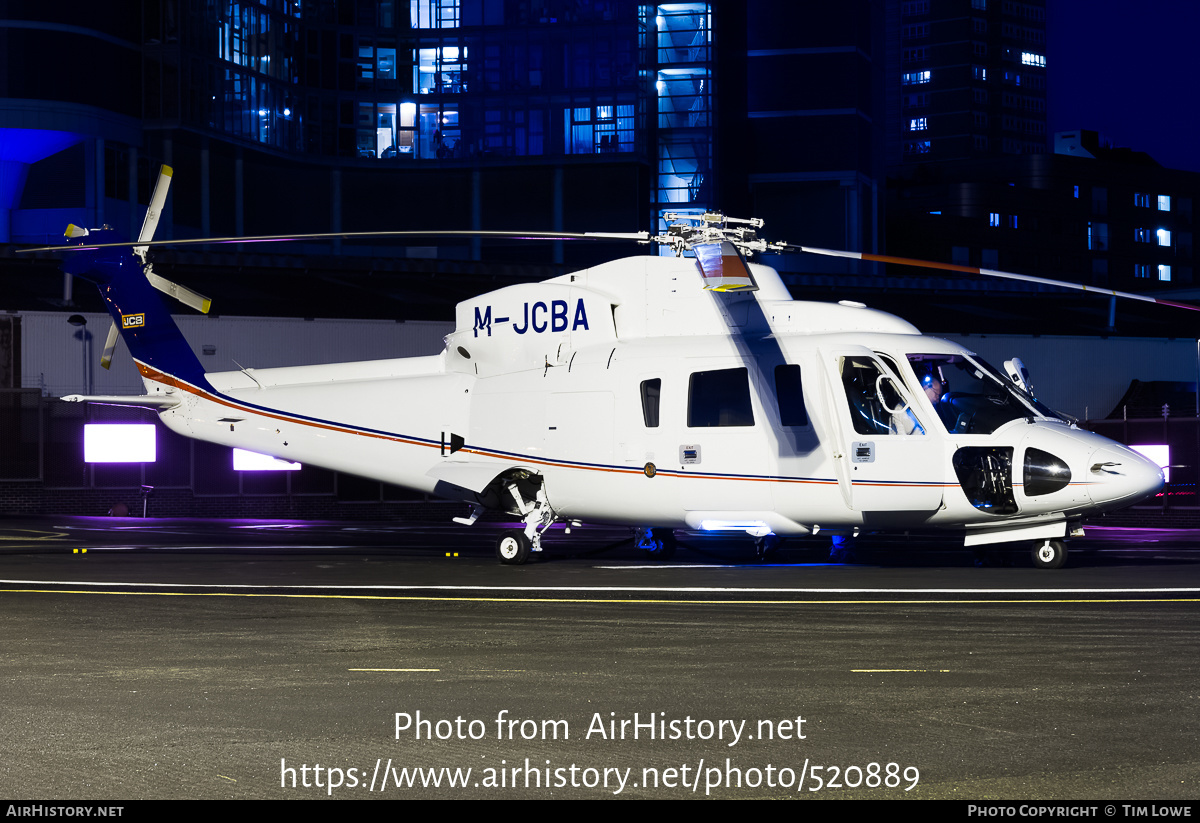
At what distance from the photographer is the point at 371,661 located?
34.6 feet

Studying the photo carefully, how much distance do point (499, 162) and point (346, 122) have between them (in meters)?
9.74

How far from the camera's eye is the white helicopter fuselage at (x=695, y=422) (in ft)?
54.2

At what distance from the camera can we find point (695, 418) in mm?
17656

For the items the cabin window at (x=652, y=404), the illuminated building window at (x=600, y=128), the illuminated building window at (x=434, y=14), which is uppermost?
the illuminated building window at (x=434, y=14)

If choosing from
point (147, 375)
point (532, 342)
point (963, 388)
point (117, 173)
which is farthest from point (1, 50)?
point (963, 388)

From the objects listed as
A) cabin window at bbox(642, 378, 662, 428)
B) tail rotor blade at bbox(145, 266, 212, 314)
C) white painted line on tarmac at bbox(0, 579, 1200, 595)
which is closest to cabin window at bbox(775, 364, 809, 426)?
cabin window at bbox(642, 378, 662, 428)

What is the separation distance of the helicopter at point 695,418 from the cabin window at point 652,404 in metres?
0.03

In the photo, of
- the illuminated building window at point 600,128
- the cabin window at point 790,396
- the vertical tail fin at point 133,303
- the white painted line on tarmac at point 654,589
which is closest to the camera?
the white painted line on tarmac at point 654,589

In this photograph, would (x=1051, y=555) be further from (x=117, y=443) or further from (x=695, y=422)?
(x=117, y=443)

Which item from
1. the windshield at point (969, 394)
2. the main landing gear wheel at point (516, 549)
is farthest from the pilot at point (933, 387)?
the main landing gear wheel at point (516, 549)

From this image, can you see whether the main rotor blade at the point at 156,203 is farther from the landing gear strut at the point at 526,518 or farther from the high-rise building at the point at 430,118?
the high-rise building at the point at 430,118

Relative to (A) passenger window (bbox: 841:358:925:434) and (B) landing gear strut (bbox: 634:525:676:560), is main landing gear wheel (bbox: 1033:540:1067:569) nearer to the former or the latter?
(A) passenger window (bbox: 841:358:925:434)

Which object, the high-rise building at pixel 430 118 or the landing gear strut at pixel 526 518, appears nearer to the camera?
the landing gear strut at pixel 526 518

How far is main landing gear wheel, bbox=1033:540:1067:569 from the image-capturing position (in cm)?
1739
